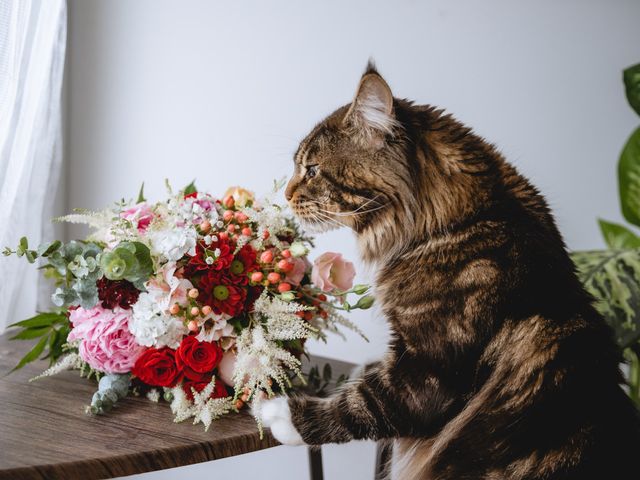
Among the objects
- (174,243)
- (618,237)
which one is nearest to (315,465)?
(174,243)

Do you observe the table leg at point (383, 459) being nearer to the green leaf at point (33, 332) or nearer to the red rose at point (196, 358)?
the red rose at point (196, 358)

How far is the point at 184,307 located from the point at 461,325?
0.47 m

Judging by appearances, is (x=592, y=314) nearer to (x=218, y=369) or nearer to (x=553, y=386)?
(x=553, y=386)

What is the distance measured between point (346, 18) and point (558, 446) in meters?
1.38

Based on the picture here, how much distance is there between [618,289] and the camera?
139 cm

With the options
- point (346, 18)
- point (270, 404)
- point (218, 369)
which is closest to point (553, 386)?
point (270, 404)

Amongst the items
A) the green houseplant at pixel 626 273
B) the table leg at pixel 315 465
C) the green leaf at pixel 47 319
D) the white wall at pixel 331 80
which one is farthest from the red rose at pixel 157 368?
the green houseplant at pixel 626 273

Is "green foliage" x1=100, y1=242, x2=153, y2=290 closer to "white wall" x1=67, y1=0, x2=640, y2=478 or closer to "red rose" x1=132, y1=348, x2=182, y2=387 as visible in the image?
"red rose" x1=132, y1=348, x2=182, y2=387

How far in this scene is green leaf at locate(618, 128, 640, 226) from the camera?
61.3 inches

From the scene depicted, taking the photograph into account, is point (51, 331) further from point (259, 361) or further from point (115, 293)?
point (259, 361)

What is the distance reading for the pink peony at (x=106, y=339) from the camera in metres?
0.95

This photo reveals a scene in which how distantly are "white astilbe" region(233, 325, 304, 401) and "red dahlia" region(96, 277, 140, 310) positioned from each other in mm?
206

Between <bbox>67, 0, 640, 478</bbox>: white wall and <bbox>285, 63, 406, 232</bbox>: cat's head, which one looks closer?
<bbox>285, 63, 406, 232</bbox>: cat's head

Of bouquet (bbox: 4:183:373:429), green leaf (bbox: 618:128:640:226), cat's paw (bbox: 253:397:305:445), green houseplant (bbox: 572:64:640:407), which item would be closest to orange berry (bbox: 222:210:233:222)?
bouquet (bbox: 4:183:373:429)
